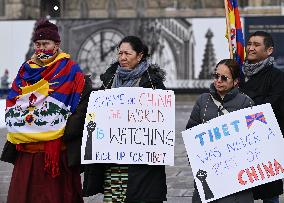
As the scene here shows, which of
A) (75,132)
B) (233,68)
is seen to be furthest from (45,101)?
(233,68)

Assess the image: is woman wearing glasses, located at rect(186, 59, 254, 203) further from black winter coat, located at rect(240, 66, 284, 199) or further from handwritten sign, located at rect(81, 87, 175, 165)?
black winter coat, located at rect(240, 66, 284, 199)

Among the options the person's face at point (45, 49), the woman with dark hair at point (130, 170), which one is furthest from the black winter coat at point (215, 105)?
the person's face at point (45, 49)

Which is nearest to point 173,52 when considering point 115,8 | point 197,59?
point 197,59

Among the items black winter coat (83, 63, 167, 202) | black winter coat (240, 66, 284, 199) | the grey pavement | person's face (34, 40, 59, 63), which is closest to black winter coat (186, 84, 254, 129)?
black winter coat (83, 63, 167, 202)

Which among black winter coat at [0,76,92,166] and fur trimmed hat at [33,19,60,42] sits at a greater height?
fur trimmed hat at [33,19,60,42]

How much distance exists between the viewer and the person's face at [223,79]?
460 cm

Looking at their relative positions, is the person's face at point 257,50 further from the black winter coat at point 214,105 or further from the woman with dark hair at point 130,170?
the woman with dark hair at point 130,170

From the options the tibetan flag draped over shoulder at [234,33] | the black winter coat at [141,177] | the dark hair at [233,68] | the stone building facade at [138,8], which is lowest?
the black winter coat at [141,177]

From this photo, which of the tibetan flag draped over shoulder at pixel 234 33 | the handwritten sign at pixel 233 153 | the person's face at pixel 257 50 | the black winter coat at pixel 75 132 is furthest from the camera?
the tibetan flag draped over shoulder at pixel 234 33

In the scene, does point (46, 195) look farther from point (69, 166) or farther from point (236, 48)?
point (236, 48)

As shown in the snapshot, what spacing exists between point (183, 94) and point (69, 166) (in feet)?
63.7

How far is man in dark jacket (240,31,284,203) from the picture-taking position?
5.11m

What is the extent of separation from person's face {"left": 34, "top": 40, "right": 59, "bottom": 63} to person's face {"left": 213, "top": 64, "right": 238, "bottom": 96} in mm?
1108

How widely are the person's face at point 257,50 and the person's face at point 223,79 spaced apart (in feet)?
2.19
